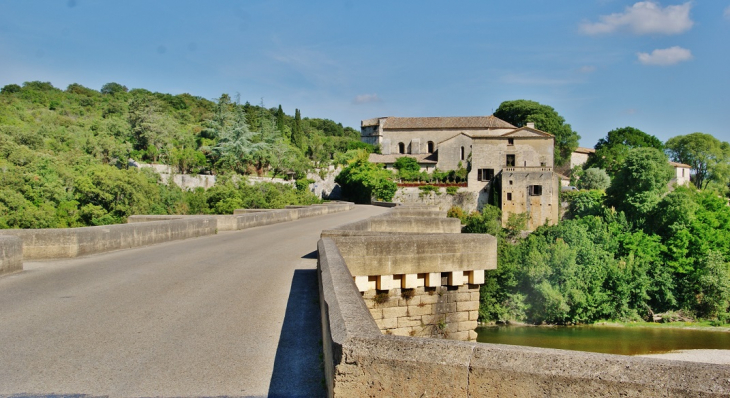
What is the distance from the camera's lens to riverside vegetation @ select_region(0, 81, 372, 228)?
25.0 metres

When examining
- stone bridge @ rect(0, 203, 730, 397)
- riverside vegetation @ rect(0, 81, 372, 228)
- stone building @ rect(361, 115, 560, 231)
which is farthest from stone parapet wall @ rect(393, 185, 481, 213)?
stone bridge @ rect(0, 203, 730, 397)

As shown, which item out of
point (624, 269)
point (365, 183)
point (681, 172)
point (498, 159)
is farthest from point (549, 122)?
point (624, 269)

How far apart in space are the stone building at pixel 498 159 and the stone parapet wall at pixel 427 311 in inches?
2096

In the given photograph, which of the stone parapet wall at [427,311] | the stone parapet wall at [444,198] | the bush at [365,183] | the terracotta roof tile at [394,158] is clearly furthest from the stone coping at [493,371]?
the terracotta roof tile at [394,158]

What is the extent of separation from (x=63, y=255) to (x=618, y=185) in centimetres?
4849

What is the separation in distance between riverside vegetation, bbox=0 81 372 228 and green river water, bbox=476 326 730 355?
15515 millimetres

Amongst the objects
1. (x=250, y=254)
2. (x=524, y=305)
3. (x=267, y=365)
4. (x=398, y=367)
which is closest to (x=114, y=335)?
(x=267, y=365)

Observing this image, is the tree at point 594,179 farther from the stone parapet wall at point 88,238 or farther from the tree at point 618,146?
the stone parapet wall at point 88,238

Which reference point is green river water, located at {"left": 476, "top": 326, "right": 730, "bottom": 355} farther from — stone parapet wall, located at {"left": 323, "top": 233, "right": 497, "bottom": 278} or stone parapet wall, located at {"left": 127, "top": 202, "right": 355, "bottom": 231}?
stone parapet wall, located at {"left": 323, "top": 233, "right": 497, "bottom": 278}

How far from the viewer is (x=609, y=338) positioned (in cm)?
2827

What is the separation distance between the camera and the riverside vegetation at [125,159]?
25.0 m

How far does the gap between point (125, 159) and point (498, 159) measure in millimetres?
43698

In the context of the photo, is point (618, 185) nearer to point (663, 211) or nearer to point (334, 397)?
point (663, 211)

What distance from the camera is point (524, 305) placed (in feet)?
104
